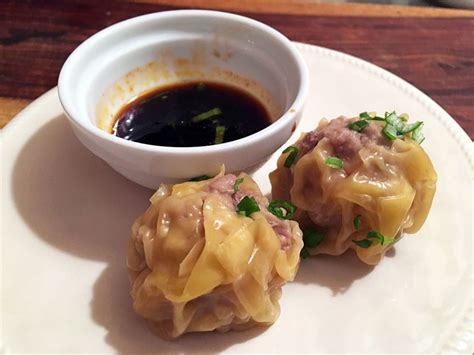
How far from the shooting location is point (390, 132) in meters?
1.96

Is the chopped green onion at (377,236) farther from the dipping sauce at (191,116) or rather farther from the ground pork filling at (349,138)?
the dipping sauce at (191,116)

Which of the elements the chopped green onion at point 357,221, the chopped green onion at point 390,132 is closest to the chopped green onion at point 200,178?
the chopped green onion at point 357,221

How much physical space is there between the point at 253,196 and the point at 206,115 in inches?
30.9

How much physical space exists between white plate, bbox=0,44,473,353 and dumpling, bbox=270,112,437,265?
111 mm

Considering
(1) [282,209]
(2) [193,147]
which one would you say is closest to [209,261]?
(1) [282,209]

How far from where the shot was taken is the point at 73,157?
95.1 inches

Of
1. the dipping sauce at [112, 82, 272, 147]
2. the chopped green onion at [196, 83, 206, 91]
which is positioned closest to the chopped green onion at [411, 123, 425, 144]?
the dipping sauce at [112, 82, 272, 147]

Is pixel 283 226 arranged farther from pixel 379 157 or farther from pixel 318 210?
A: pixel 379 157

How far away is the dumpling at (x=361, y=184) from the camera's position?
6.20ft

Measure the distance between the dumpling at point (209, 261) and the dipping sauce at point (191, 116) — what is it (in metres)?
0.62

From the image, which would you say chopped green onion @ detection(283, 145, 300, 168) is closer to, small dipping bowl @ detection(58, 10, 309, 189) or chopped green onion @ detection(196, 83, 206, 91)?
small dipping bowl @ detection(58, 10, 309, 189)

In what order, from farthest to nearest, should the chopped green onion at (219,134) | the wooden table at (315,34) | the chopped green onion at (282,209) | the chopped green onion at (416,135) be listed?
the wooden table at (315,34) < the chopped green onion at (219,134) < the chopped green onion at (416,135) < the chopped green onion at (282,209)

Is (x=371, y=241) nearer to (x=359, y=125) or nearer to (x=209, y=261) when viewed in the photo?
(x=359, y=125)

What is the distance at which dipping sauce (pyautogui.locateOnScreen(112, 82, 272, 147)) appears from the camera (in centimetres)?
240
